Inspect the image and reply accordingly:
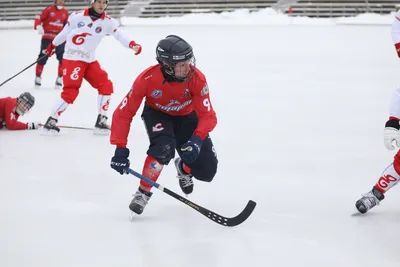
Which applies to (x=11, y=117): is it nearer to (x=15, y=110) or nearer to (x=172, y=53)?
(x=15, y=110)

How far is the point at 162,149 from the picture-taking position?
11.9 ft

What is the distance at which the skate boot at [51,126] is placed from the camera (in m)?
5.94

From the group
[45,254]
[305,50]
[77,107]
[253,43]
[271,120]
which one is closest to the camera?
[45,254]

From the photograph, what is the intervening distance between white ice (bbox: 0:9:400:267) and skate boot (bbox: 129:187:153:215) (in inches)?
3.0

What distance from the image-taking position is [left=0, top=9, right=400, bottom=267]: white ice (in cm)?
317

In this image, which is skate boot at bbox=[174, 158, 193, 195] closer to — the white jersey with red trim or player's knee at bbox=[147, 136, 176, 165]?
player's knee at bbox=[147, 136, 176, 165]

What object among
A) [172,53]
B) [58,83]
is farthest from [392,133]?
[58,83]

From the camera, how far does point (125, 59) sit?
40.0 ft

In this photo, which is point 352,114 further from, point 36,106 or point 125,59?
point 125,59

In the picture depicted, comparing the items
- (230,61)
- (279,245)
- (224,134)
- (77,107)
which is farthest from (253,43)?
(279,245)

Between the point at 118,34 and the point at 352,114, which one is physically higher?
the point at 118,34

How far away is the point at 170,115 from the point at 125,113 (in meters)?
0.35

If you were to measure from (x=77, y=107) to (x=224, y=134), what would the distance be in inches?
87.0

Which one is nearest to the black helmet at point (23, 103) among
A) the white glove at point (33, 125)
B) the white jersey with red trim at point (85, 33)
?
the white glove at point (33, 125)
